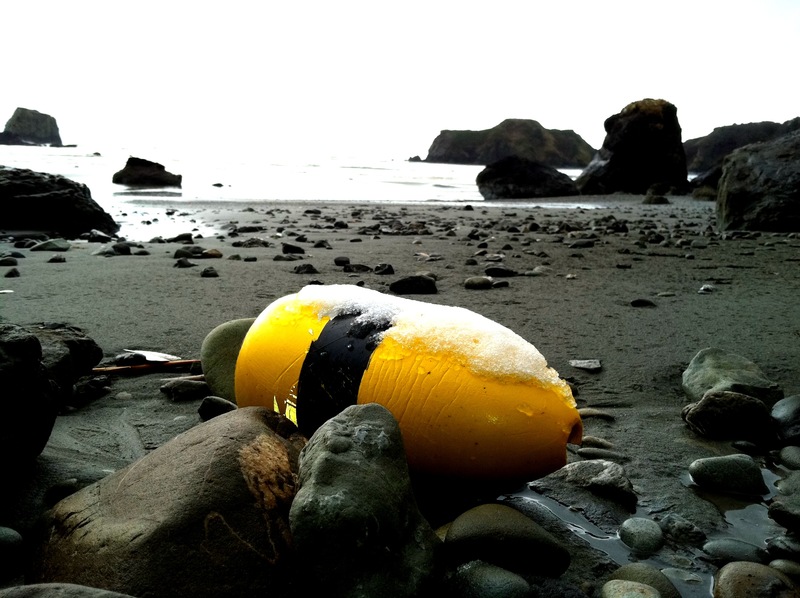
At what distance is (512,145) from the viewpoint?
89.3 meters

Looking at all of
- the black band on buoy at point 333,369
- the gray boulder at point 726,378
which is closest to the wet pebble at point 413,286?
the gray boulder at point 726,378

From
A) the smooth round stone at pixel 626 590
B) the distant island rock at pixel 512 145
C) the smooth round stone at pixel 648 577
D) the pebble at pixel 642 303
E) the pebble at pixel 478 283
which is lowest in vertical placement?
the smooth round stone at pixel 648 577

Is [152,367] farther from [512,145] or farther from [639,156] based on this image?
[512,145]

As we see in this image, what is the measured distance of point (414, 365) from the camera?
1833 millimetres

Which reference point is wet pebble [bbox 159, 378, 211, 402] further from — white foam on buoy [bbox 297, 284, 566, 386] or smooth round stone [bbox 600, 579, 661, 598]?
smooth round stone [bbox 600, 579, 661, 598]

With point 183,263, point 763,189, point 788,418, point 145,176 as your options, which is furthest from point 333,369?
point 145,176

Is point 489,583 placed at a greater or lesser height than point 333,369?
lesser

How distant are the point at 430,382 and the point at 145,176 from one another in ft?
68.5

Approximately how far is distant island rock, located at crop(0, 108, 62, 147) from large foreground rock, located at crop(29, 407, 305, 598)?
95.5 meters

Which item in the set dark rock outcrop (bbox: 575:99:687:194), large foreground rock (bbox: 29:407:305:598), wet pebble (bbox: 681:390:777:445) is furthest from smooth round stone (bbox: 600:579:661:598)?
dark rock outcrop (bbox: 575:99:687:194)

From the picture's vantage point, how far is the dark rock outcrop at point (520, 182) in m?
21.3

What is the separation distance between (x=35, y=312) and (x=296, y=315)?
259 cm

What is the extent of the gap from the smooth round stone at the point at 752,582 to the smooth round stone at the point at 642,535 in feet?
0.62

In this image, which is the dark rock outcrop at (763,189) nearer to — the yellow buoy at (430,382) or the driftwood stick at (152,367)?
the driftwood stick at (152,367)
